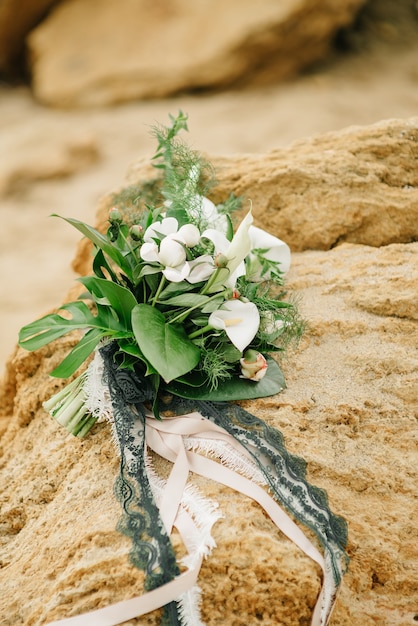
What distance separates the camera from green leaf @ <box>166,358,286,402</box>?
1.48 metres

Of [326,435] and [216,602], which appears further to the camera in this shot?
[326,435]

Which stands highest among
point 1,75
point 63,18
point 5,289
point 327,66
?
point 63,18

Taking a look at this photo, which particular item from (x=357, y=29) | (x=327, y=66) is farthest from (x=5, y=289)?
(x=357, y=29)

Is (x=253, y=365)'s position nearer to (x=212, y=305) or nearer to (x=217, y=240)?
(x=212, y=305)

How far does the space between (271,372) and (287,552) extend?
1.44 feet

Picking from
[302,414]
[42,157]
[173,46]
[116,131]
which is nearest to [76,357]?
[302,414]

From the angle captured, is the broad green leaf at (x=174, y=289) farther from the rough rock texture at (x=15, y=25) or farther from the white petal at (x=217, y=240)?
the rough rock texture at (x=15, y=25)

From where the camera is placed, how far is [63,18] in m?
6.03

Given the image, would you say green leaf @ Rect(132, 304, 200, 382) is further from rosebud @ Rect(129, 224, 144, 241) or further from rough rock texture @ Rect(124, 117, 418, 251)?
rough rock texture @ Rect(124, 117, 418, 251)

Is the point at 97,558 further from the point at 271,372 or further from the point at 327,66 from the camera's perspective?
the point at 327,66

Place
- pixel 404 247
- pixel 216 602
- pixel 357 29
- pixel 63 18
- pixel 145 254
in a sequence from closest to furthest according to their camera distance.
Answer: pixel 216 602 → pixel 145 254 → pixel 404 247 → pixel 63 18 → pixel 357 29

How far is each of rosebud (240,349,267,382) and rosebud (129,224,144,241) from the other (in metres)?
0.38

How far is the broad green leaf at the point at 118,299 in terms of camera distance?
1461 mm

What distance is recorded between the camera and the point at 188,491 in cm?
136
